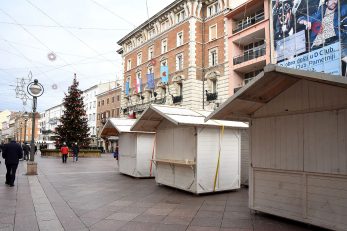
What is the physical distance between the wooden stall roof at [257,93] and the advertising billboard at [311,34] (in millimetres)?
19688

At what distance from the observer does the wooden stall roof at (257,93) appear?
6609 mm

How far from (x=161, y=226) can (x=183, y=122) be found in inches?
164

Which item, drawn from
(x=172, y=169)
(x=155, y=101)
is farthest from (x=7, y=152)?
(x=155, y=101)

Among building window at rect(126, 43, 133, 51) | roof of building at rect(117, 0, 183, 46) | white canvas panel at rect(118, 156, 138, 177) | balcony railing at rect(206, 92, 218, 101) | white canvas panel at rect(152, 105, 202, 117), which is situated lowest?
white canvas panel at rect(118, 156, 138, 177)

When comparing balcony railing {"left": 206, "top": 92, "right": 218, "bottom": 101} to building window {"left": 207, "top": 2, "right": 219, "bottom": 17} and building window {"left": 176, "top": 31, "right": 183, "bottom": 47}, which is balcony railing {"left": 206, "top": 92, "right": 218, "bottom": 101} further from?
building window {"left": 207, "top": 2, "right": 219, "bottom": 17}

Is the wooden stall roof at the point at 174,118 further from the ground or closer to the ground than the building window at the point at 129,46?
closer to the ground

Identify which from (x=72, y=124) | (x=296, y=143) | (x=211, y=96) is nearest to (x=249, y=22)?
(x=211, y=96)

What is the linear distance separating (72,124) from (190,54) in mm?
17782

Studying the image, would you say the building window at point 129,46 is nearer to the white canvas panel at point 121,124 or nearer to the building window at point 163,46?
the building window at point 163,46

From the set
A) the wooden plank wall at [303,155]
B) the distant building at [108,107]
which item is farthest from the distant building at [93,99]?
the wooden plank wall at [303,155]

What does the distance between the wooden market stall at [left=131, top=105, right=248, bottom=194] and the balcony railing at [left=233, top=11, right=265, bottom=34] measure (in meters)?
24.3

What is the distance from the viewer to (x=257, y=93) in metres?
7.55

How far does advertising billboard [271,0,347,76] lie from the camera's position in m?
25.2

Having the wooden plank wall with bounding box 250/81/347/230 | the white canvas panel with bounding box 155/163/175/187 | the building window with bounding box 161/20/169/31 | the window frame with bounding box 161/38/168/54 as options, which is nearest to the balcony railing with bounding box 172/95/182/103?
the window frame with bounding box 161/38/168/54
